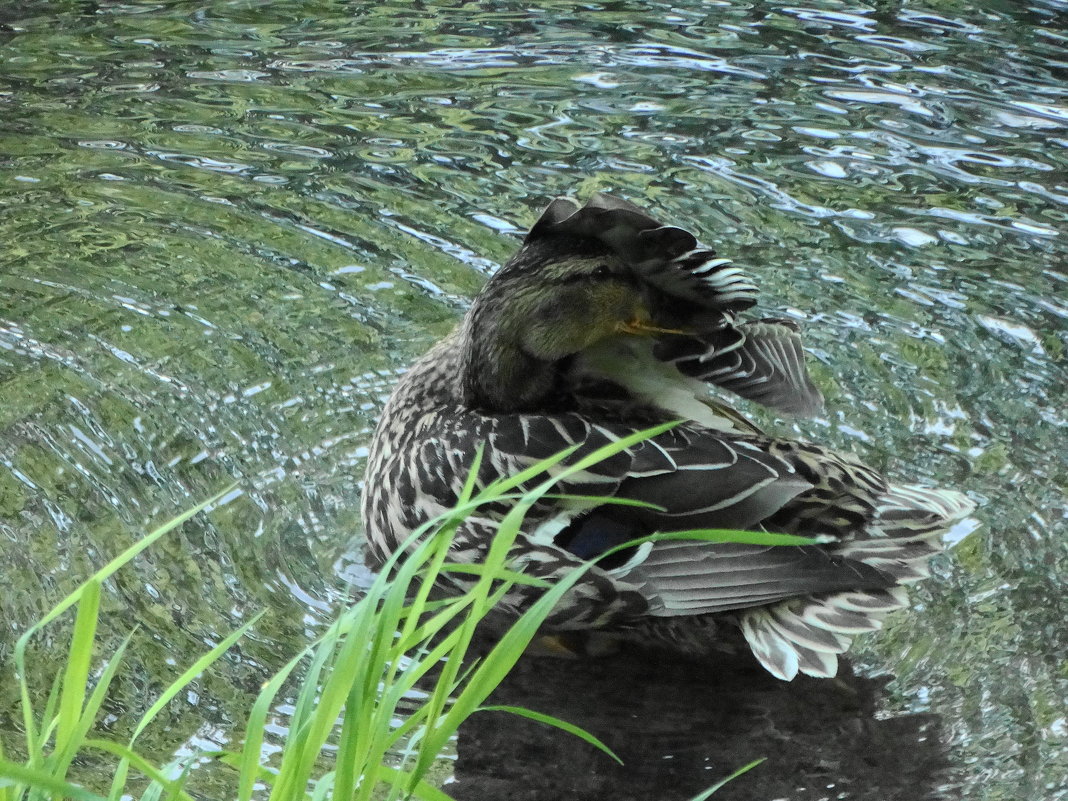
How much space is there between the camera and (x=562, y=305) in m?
3.30

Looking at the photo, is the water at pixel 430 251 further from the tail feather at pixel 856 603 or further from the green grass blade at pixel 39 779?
the green grass blade at pixel 39 779

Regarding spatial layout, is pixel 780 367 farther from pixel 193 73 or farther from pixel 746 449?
pixel 193 73

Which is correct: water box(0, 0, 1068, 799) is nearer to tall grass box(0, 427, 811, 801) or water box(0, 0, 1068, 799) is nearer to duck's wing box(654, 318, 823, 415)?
duck's wing box(654, 318, 823, 415)

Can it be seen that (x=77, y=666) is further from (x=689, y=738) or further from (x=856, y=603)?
(x=856, y=603)

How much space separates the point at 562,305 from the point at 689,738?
995 millimetres

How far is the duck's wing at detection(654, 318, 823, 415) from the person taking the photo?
10.7ft

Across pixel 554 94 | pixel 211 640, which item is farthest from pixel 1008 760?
pixel 554 94

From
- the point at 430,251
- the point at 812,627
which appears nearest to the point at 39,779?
the point at 812,627

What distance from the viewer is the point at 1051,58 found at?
21.2 feet

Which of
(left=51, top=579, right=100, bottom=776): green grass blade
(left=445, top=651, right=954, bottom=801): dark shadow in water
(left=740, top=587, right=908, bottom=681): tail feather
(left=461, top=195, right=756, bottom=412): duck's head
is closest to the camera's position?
(left=51, top=579, right=100, bottom=776): green grass blade

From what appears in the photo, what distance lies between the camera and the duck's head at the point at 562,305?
3.20 meters

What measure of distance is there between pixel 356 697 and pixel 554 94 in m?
4.53

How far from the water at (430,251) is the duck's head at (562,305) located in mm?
604

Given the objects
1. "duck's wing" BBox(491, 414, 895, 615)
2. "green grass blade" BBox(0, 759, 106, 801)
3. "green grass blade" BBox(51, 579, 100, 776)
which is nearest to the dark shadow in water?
"duck's wing" BBox(491, 414, 895, 615)
